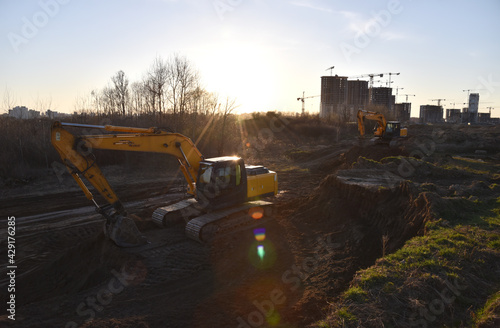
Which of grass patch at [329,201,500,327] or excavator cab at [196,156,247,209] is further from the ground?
excavator cab at [196,156,247,209]

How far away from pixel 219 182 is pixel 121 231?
3.21 meters

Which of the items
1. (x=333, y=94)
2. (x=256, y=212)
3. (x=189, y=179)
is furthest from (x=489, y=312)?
(x=333, y=94)

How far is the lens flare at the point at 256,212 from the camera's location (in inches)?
454

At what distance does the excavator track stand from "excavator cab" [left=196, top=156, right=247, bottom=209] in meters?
0.30

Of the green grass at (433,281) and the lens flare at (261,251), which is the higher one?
the green grass at (433,281)

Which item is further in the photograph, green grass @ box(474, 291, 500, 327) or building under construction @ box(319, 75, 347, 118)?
building under construction @ box(319, 75, 347, 118)

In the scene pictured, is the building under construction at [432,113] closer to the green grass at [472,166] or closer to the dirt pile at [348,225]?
the green grass at [472,166]

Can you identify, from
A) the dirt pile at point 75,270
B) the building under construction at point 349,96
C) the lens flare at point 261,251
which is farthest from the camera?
the building under construction at point 349,96

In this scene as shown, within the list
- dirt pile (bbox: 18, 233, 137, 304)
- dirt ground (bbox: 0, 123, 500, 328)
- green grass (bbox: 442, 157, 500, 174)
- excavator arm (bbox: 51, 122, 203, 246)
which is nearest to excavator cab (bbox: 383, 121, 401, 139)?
green grass (bbox: 442, 157, 500, 174)

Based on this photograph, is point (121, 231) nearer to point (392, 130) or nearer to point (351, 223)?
point (351, 223)

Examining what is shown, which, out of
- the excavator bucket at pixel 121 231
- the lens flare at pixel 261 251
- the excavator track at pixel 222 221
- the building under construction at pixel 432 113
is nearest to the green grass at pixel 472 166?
the excavator track at pixel 222 221

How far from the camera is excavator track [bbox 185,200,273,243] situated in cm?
1002

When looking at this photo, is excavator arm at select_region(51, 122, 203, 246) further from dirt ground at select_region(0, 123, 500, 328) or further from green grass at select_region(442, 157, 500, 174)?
green grass at select_region(442, 157, 500, 174)

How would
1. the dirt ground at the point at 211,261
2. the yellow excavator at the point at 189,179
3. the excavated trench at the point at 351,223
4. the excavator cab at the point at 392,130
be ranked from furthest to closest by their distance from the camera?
the excavator cab at the point at 392,130 → the yellow excavator at the point at 189,179 → the excavated trench at the point at 351,223 → the dirt ground at the point at 211,261
